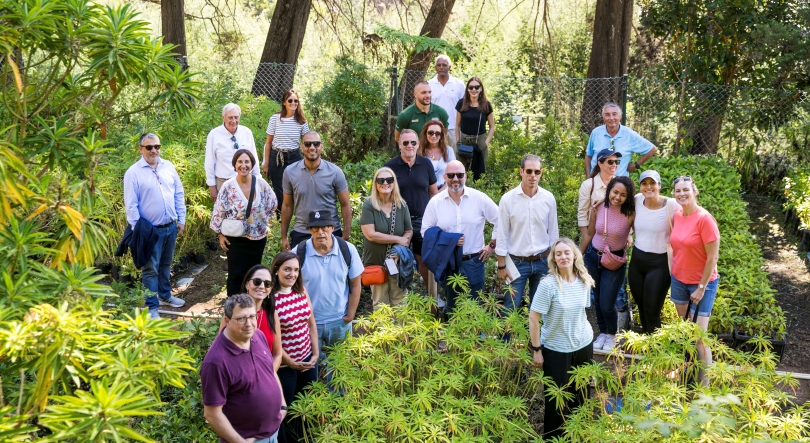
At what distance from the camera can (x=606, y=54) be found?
498 inches

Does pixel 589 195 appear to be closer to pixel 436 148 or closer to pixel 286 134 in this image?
pixel 436 148

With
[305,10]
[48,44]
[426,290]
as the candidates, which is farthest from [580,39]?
[48,44]

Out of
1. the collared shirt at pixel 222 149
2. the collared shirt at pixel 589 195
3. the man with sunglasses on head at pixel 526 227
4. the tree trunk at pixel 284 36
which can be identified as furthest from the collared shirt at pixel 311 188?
the tree trunk at pixel 284 36

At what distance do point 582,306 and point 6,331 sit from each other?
365 centimetres

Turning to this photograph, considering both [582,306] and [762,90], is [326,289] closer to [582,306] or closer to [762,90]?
[582,306]

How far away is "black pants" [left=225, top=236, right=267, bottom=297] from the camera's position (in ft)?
22.9

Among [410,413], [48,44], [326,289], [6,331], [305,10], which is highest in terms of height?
[305,10]

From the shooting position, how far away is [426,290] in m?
7.69

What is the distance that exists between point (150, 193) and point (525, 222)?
3411 millimetres

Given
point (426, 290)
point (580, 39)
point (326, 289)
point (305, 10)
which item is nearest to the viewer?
point (326, 289)

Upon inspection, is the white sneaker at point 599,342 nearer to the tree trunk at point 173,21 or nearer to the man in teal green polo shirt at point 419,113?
the man in teal green polo shirt at point 419,113

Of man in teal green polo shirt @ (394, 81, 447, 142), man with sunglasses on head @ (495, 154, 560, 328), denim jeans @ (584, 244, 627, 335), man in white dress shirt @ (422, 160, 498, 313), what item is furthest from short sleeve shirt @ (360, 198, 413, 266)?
man in teal green polo shirt @ (394, 81, 447, 142)

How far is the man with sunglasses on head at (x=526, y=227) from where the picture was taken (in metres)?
6.45

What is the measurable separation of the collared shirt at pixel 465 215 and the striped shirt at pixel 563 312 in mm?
1396
